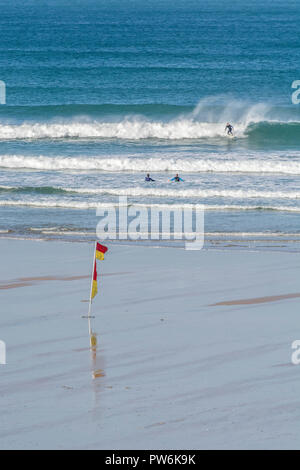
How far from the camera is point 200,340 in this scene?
442 inches

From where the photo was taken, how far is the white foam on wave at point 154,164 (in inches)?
1177

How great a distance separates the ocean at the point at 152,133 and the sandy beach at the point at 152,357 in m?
4.85

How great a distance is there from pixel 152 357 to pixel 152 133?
28.7 metres

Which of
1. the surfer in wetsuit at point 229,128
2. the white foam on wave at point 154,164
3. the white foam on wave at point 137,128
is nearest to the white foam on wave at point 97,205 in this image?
the white foam on wave at point 154,164

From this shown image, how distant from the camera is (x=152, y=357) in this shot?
1051cm

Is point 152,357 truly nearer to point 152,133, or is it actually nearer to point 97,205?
point 97,205

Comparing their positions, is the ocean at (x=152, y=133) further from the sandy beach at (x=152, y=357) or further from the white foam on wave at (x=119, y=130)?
the sandy beach at (x=152, y=357)

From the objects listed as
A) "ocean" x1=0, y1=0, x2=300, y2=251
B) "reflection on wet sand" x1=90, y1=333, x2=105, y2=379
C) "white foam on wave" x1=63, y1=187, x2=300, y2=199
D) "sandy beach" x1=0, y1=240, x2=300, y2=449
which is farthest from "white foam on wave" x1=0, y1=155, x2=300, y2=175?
"reflection on wet sand" x1=90, y1=333, x2=105, y2=379

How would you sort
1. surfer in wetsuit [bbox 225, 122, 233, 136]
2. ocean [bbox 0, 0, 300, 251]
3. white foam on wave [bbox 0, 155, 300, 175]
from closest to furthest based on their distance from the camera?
ocean [bbox 0, 0, 300, 251] < white foam on wave [bbox 0, 155, 300, 175] < surfer in wetsuit [bbox 225, 122, 233, 136]

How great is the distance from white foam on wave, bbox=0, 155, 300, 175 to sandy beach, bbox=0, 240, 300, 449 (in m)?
13.4

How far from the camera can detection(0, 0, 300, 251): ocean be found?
2372 cm

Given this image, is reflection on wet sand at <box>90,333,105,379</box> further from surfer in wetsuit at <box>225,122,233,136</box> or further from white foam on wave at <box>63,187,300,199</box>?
surfer in wetsuit at <box>225,122,233,136</box>

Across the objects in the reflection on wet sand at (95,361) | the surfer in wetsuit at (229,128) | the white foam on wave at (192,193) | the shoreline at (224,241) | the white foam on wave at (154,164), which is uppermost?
the surfer in wetsuit at (229,128)

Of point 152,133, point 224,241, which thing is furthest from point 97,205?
point 152,133
